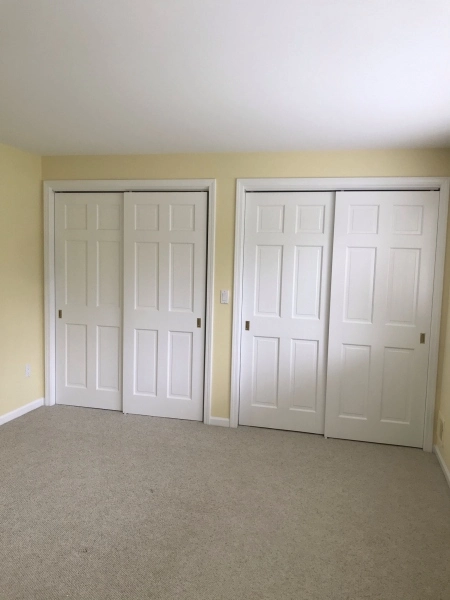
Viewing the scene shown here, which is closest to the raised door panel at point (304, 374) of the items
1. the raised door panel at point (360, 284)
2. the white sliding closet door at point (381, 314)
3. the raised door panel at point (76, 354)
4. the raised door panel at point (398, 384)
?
the white sliding closet door at point (381, 314)

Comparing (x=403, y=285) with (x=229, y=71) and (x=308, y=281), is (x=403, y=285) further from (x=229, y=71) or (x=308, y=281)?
(x=229, y=71)

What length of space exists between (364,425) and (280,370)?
31.8 inches

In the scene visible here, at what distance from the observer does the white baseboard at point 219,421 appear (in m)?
3.56

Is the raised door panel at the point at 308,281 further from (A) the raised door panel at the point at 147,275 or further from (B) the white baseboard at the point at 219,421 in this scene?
(A) the raised door panel at the point at 147,275

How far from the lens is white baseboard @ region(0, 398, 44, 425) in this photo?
3.49 metres

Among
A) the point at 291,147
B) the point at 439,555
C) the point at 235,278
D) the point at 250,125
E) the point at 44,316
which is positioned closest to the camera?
the point at 439,555

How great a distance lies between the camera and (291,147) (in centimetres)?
317

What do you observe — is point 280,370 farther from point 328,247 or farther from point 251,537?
point 251,537

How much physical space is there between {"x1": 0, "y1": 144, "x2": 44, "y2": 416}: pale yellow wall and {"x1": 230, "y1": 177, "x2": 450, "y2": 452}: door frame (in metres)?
1.86

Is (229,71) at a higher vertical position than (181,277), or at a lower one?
higher

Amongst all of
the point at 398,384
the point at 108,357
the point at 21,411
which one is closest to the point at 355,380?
the point at 398,384

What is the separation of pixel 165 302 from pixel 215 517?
1859 mm

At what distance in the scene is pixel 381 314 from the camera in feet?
10.6

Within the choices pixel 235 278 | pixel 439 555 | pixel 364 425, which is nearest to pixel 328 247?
pixel 235 278
